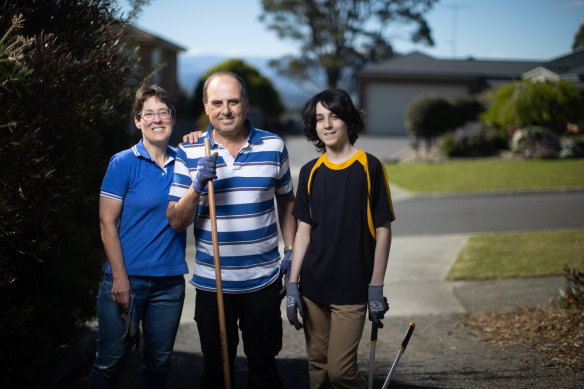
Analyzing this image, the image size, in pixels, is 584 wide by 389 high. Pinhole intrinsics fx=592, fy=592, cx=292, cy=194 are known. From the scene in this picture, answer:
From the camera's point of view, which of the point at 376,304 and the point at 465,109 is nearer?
the point at 376,304

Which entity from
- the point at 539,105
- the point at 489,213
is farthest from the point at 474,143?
the point at 489,213

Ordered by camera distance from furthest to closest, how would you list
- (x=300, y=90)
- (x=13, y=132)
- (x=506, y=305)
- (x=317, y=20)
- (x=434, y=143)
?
(x=300, y=90) < (x=317, y=20) < (x=434, y=143) < (x=506, y=305) < (x=13, y=132)

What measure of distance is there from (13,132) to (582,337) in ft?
14.6

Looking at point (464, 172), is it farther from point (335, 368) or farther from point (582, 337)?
point (335, 368)

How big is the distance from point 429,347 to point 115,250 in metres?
3.11

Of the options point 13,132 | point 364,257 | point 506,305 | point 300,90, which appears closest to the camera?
point 13,132

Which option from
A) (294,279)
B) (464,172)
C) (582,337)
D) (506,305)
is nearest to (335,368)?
(294,279)

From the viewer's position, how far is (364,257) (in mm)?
3180

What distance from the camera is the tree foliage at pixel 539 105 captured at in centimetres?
1908

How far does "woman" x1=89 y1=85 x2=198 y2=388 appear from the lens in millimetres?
3160

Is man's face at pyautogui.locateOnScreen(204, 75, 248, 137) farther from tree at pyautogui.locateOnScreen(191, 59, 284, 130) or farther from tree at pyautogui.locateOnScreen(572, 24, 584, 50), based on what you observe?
tree at pyautogui.locateOnScreen(191, 59, 284, 130)

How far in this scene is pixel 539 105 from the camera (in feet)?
68.5

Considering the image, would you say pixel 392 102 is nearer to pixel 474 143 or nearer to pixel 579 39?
pixel 474 143

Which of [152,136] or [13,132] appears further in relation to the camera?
[152,136]
